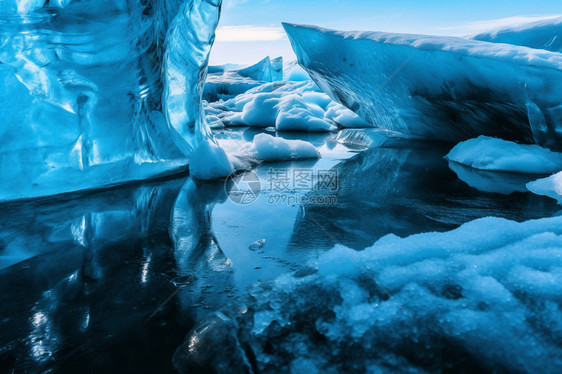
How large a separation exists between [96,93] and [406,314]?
254 centimetres

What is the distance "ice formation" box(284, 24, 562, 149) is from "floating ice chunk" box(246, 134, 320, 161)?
107cm

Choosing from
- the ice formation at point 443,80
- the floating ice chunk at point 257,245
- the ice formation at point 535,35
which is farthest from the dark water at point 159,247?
the ice formation at point 535,35

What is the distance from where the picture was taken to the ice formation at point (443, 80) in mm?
2570

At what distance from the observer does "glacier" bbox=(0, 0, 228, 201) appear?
91.2 inches

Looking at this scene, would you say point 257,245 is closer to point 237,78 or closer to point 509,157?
point 509,157

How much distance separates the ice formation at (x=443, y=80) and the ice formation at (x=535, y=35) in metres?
1.66

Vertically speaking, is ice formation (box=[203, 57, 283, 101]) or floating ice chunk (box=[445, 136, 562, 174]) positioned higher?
floating ice chunk (box=[445, 136, 562, 174])

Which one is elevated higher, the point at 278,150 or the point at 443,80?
the point at 443,80

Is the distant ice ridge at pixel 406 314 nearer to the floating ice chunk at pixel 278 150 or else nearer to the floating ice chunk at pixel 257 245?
the floating ice chunk at pixel 257 245

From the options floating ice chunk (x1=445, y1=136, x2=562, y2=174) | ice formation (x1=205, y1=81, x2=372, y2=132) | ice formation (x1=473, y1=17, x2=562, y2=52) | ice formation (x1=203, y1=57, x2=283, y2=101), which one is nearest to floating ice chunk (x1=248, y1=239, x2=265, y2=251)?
floating ice chunk (x1=445, y1=136, x2=562, y2=174)

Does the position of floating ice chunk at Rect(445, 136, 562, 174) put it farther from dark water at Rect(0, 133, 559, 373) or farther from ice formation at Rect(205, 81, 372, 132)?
ice formation at Rect(205, 81, 372, 132)

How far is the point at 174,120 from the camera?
10.1ft

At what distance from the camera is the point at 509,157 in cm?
292

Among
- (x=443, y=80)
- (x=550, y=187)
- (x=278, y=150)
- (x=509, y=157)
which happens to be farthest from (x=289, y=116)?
(x=550, y=187)
